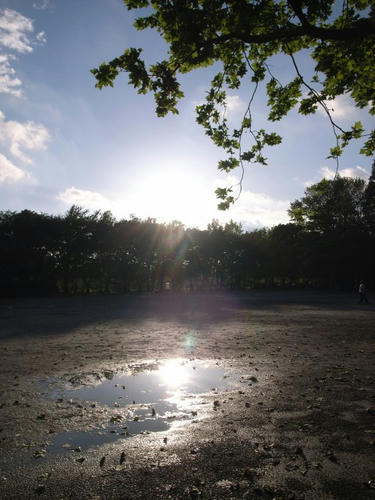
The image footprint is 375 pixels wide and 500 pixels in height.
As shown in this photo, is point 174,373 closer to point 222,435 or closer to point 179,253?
point 222,435

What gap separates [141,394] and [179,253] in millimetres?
66279

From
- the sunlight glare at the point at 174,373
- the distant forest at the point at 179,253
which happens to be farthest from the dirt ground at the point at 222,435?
the distant forest at the point at 179,253

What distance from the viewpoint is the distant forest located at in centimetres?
5216

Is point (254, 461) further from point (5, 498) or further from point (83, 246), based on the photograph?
point (83, 246)

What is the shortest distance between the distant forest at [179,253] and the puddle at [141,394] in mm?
38222

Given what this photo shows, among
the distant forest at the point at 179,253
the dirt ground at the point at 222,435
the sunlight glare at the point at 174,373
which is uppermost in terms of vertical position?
the distant forest at the point at 179,253

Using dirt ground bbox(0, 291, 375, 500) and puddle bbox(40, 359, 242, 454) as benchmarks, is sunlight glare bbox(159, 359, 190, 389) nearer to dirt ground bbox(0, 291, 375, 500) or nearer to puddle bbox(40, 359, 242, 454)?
puddle bbox(40, 359, 242, 454)

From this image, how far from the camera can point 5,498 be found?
13.5ft

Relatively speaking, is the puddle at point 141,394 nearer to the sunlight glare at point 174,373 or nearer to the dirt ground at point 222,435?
the sunlight glare at point 174,373

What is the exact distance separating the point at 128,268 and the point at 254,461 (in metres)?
61.5

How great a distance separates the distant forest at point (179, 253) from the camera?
5216 centimetres

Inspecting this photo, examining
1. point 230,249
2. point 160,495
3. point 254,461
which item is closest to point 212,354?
point 254,461

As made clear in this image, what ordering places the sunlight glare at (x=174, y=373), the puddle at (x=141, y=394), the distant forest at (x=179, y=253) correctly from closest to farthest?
the puddle at (x=141, y=394) < the sunlight glare at (x=174, y=373) < the distant forest at (x=179, y=253)

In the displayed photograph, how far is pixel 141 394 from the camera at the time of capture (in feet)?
26.1
